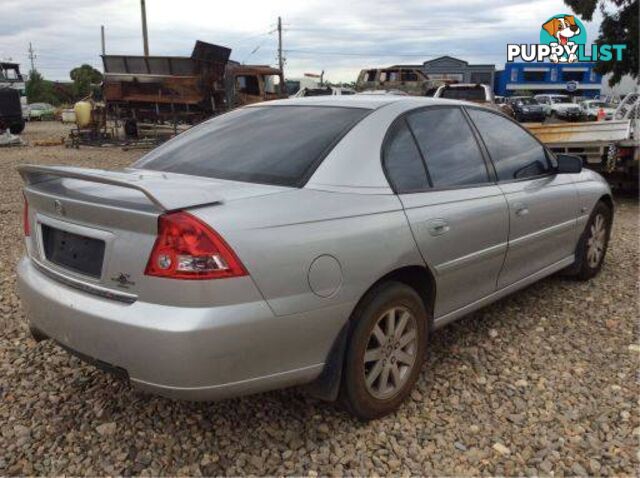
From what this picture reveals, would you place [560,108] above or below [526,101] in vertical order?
below

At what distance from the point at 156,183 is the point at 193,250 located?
0.49 m

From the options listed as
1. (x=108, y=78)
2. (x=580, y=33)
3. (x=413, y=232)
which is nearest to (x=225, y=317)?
(x=413, y=232)

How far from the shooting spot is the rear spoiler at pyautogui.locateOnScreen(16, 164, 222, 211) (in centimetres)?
228

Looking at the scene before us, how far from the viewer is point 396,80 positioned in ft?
66.7

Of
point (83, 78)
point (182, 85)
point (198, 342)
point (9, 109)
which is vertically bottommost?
point (198, 342)

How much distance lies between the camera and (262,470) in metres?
2.60

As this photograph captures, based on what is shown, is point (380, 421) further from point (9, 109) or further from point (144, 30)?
point (144, 30)

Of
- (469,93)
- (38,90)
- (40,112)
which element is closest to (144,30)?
(40,112)

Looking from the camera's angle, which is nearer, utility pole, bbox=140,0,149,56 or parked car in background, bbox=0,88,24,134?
parked car in background, bbox=0,88,24,134

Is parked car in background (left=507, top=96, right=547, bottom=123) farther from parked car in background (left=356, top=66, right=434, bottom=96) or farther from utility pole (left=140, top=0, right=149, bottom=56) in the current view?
utility pole (left=140, top=0, right=149, bottom=56)

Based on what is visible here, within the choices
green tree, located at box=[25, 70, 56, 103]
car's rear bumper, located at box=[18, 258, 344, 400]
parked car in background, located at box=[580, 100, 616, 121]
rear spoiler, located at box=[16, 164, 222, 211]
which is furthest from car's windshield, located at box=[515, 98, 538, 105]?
green tree, located at box=[25, 70, 56, 103]

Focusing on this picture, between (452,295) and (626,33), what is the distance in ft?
83.9

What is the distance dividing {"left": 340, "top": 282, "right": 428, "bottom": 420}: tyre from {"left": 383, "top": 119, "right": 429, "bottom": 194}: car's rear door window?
503 mm

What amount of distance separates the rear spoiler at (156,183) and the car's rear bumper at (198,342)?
40 centimetres
